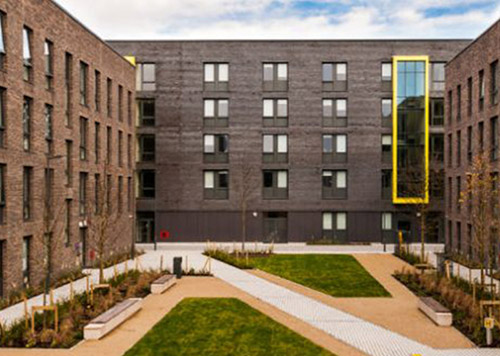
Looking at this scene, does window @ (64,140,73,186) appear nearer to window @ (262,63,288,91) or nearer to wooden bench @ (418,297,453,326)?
wooden bench @ (418,297,453,326)

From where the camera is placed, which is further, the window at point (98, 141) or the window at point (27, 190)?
the window at point (98, 141)

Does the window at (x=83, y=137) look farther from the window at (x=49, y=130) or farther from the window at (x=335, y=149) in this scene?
the window at (x=335, y=149)

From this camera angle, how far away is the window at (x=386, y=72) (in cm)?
4803

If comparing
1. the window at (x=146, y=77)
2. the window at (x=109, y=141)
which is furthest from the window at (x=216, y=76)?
the window at (x=109, y=141)

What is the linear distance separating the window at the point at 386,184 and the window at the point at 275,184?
310 inches

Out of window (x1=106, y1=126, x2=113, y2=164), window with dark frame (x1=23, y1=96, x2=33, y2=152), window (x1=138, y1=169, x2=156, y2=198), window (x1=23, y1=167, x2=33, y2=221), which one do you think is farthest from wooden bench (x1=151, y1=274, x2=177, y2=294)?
window (x1=138, y1=169, x2=156, y2=198)

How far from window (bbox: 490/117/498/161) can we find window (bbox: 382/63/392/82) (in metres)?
16.9

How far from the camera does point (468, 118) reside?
3575cm

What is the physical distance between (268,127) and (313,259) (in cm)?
1489

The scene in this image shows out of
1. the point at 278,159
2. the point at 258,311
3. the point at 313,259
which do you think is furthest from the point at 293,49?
the point at 258,311

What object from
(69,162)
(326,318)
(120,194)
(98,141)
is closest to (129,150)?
(120,194)

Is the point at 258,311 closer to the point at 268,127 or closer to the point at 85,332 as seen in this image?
the point at 85,332

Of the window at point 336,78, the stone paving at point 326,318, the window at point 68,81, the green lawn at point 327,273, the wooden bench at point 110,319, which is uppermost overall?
the window at point 336,78

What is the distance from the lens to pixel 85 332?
16859 mm
